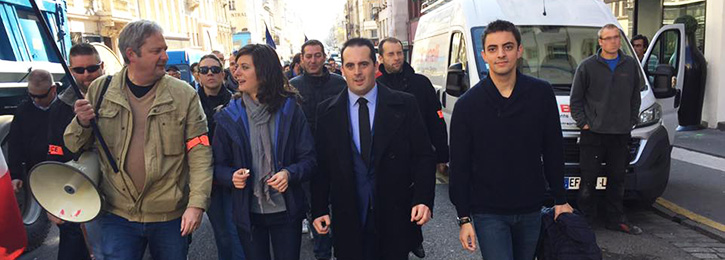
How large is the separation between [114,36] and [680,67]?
24191 millimetres

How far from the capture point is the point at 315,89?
461 cm

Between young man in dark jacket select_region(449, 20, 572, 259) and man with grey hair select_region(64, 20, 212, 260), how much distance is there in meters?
1.36

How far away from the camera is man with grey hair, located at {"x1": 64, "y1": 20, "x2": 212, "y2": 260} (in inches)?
97.0

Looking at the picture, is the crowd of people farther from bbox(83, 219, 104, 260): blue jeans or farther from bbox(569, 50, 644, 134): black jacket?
bbox(569, 50, 644, 134): black jacket

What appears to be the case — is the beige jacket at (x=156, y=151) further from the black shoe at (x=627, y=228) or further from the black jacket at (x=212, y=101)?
the black shoe at (x=627, y=228)

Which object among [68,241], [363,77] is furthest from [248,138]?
[68,241]

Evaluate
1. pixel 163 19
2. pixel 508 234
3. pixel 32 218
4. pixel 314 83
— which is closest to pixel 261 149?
pixel 508 234

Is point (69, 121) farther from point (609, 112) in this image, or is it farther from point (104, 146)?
point (609, 112)

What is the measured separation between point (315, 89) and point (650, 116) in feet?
10.6

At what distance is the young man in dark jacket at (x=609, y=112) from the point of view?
14.2 ft

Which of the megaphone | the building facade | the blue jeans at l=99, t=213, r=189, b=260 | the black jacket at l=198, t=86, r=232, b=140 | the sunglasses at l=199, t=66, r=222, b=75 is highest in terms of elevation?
the building facade

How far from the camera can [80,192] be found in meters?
2.46

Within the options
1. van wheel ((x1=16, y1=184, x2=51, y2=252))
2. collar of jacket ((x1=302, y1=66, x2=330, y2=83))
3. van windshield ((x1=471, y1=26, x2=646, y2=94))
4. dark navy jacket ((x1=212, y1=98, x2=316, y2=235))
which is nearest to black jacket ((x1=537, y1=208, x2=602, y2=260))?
dark navy jacket ((x1=212, y1=98, x2=316, y2=235))

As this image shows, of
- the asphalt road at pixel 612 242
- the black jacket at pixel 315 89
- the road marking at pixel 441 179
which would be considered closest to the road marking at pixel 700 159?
→ the asphalt road at pixel 612 242
